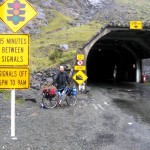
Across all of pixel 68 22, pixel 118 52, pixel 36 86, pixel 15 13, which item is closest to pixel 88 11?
pixel 68 22

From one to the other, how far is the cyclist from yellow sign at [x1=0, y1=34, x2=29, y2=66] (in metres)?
8.71

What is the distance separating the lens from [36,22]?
170 ft

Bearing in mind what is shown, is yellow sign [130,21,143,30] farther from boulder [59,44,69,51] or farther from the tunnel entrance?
boulder [59,44,69,51]

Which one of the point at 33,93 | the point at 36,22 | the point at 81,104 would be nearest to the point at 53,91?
the point at 81,104

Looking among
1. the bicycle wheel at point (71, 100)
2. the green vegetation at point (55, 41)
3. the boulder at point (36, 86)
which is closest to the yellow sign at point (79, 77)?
the boulder at point (36, 86)

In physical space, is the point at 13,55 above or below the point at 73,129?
above

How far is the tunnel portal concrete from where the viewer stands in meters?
31.9

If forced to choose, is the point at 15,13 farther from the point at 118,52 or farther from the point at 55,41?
the point at 118,52

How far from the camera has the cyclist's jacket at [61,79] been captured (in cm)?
1856

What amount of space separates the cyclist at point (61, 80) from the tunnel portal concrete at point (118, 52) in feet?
34.0

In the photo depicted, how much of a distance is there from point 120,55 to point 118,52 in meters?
0.56

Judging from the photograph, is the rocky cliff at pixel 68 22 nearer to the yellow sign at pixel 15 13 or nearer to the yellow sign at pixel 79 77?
the yellow sign at pixel 79 77

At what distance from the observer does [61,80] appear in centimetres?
1866

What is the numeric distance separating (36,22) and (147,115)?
37617 mm
